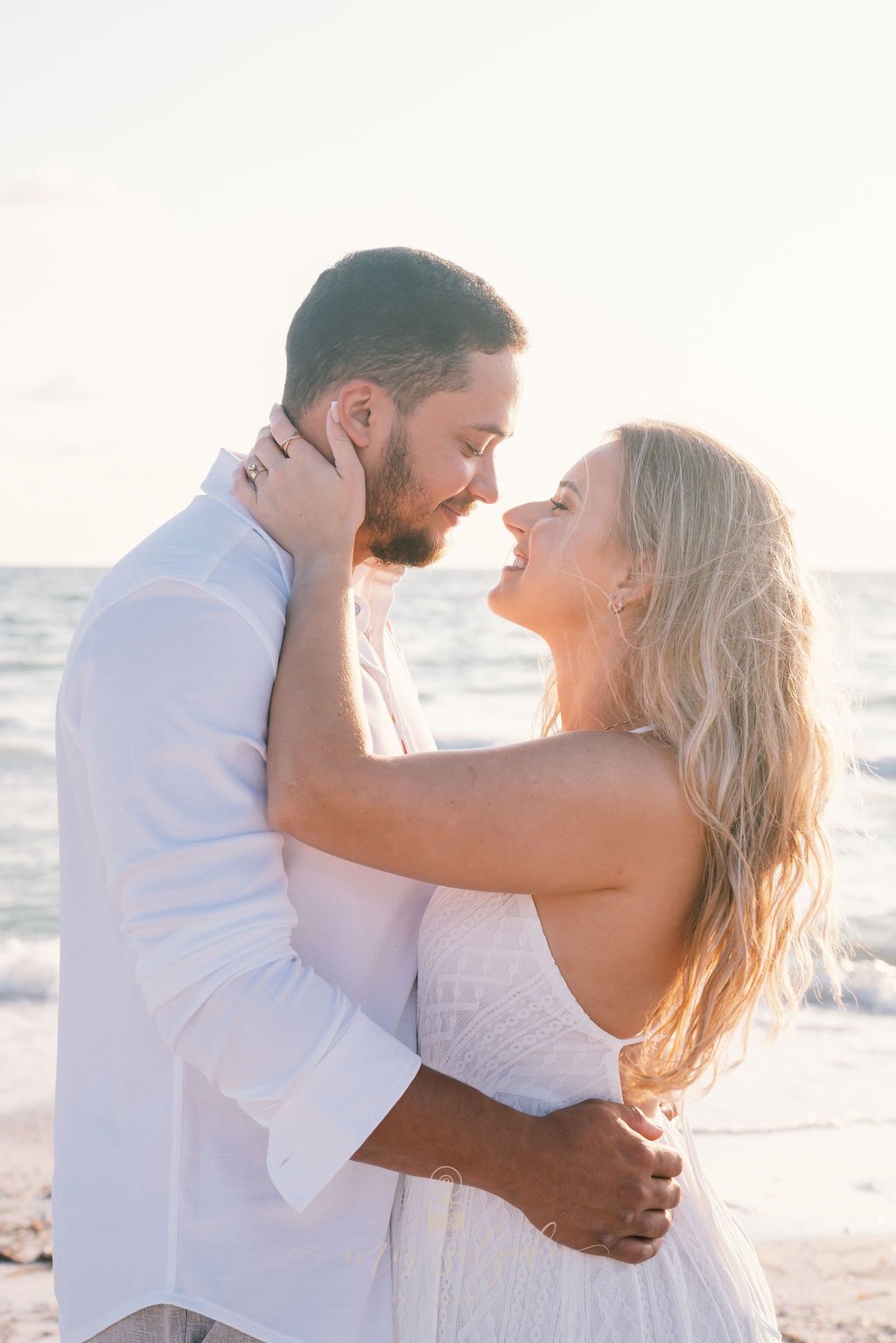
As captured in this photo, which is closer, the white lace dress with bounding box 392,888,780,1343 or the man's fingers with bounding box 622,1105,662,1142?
the white lace dress with bounding box 392,888,780,1343

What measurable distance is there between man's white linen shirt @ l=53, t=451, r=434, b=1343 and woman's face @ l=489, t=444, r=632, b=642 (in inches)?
24.6

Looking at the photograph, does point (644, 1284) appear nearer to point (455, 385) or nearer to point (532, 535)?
point (532, 535)

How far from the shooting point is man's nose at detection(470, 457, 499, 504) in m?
2.79

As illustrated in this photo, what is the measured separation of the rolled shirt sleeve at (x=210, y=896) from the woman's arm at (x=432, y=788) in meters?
0.12

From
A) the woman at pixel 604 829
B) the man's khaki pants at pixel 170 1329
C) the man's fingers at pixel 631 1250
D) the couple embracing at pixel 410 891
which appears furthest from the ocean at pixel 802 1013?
the man's khaki pants at pixel 170 1329

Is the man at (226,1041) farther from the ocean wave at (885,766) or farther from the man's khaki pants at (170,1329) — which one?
the ocean wave at (885,766)

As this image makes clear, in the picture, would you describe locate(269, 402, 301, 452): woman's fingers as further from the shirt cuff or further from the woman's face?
the shirt cuff

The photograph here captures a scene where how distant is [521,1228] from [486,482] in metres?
1.54

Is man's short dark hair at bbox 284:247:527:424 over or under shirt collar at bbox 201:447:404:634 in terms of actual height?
over

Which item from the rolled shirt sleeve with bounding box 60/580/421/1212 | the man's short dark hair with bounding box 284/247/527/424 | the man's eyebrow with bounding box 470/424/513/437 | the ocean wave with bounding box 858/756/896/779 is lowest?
the ocean wave with bounding box 858/756/896/779

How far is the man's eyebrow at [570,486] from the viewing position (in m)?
2.68

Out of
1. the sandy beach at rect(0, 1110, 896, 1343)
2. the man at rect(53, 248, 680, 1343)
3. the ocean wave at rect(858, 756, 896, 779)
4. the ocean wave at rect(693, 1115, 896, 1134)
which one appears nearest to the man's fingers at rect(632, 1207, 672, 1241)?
the man at rect(53, 248, 680, 1343)

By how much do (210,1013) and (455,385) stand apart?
139cm

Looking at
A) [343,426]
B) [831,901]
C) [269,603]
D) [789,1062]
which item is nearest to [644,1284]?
[831,901]
